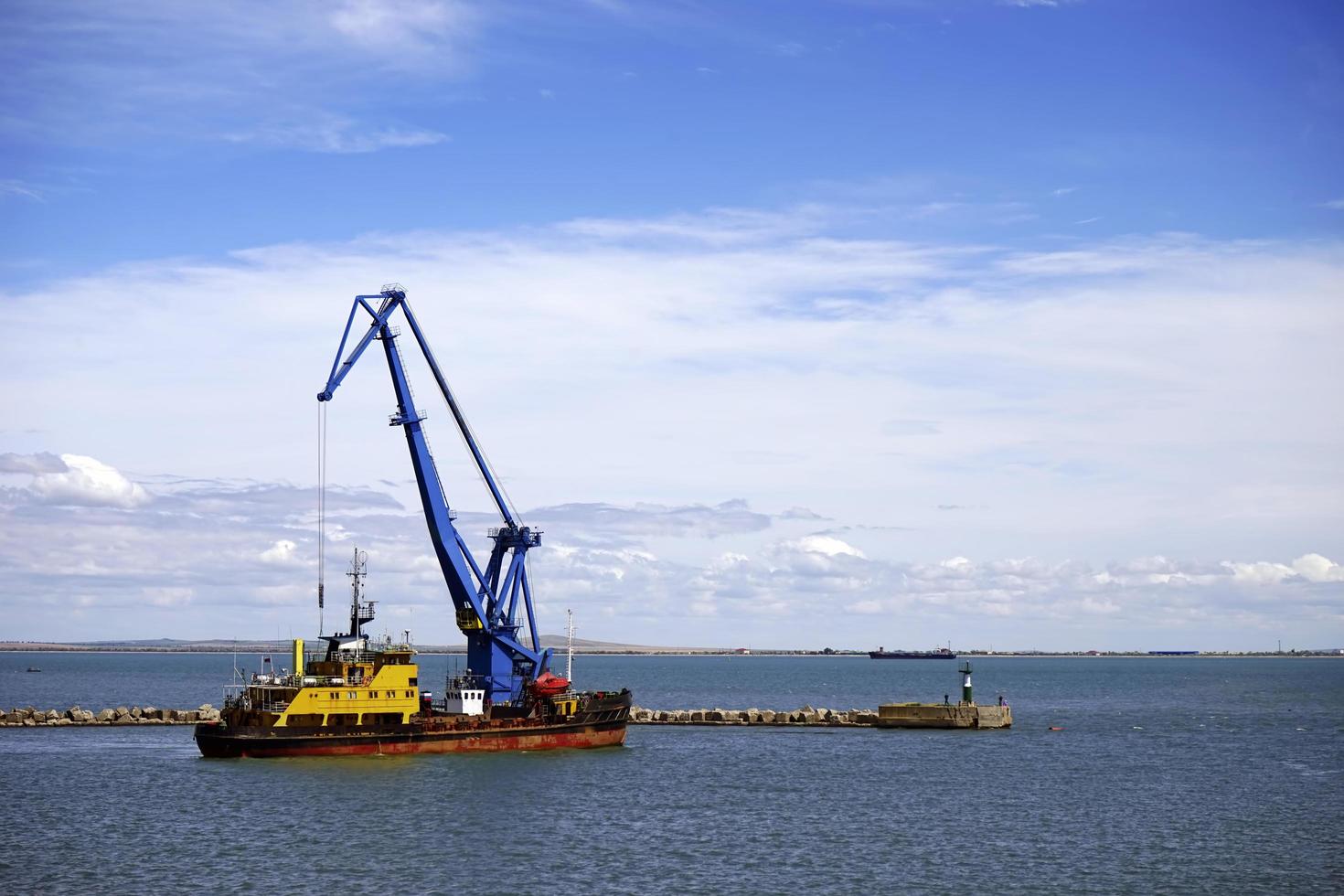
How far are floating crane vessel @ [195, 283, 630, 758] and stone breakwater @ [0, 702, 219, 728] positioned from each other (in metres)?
24.6

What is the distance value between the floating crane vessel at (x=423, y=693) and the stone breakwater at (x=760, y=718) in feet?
68.7

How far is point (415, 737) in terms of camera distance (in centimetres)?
6631

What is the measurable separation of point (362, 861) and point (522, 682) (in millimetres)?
32965

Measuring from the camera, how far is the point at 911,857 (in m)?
44.1

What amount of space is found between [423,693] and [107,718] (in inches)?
1410

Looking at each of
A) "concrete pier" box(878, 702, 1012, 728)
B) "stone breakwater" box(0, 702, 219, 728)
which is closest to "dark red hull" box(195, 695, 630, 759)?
"concrete pier" box(878, 702, 1012, 728)

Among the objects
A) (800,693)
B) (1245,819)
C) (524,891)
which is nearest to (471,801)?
(524,891)

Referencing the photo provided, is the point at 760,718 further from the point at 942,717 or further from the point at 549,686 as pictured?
the point at 549,686

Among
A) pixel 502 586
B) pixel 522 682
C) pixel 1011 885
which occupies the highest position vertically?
pixel 502 586

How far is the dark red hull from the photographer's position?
6381 centimetres

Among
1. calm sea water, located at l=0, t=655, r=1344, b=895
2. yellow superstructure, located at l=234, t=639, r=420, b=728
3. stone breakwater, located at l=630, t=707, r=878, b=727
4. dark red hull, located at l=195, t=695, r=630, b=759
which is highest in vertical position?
yellow superstructure, located at l=234, t=639, r=420, b=728

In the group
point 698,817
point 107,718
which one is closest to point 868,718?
point 698,817

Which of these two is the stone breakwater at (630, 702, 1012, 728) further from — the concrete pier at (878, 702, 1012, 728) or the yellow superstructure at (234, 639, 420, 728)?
the yellow superstructure at (234, 639, 420, 728)

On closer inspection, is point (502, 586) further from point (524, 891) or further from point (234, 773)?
point (524, 891)
